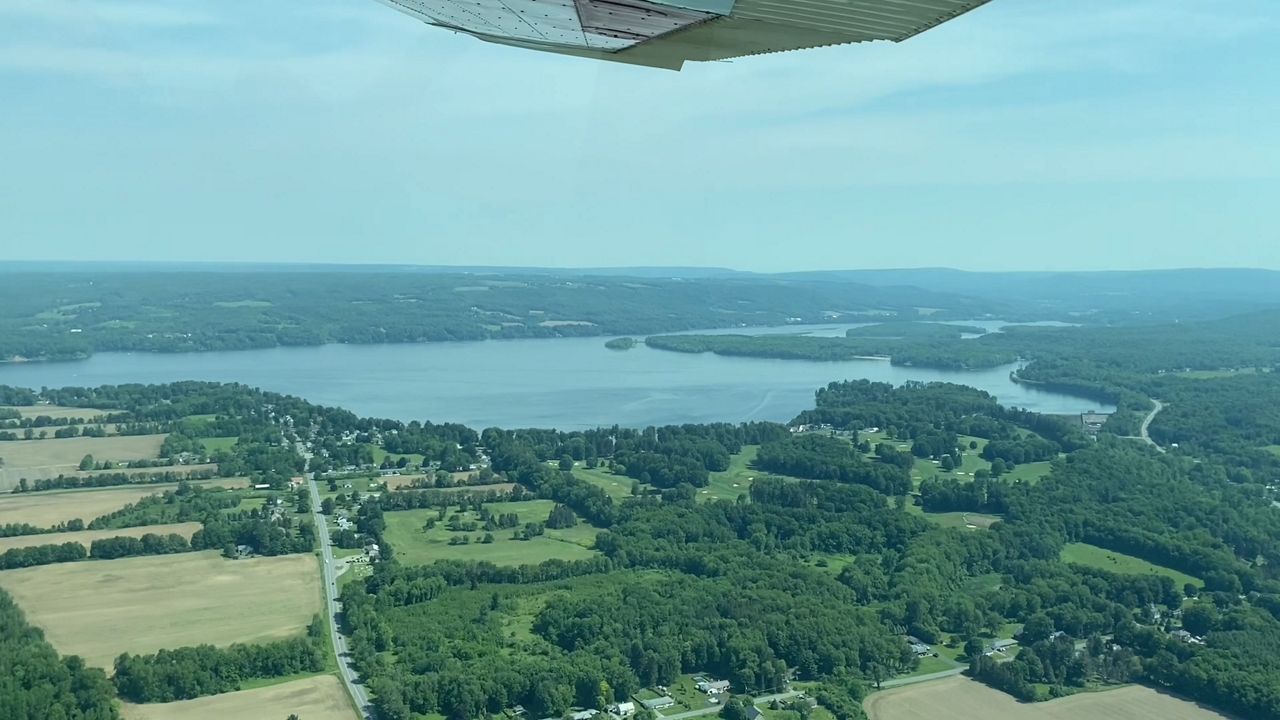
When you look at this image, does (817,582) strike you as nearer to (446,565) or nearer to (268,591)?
(446,565)

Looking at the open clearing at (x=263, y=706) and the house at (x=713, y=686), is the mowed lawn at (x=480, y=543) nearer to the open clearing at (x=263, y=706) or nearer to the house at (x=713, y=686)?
the open clearing at (x=263, y=706)

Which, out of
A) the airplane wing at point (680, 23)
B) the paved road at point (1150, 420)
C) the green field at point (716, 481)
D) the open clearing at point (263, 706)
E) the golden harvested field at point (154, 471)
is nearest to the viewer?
the airplane wing at point (680, 23)

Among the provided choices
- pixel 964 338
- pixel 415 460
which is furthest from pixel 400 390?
pixel 964 338

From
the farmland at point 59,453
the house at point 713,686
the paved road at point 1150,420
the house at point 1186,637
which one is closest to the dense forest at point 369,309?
A: the farmland at point 59,453

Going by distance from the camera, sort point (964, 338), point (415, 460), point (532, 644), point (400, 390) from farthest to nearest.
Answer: point (964, 338)
point (400, 390)
point (415, 460)
point (532, 644)

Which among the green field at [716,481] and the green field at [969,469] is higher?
the green field at [969,469]

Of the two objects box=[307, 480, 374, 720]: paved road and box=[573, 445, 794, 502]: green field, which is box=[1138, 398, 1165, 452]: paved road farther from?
box=[307, 480, 374, 720]: paved road

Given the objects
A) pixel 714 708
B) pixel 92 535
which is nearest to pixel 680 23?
pixel 714 708
